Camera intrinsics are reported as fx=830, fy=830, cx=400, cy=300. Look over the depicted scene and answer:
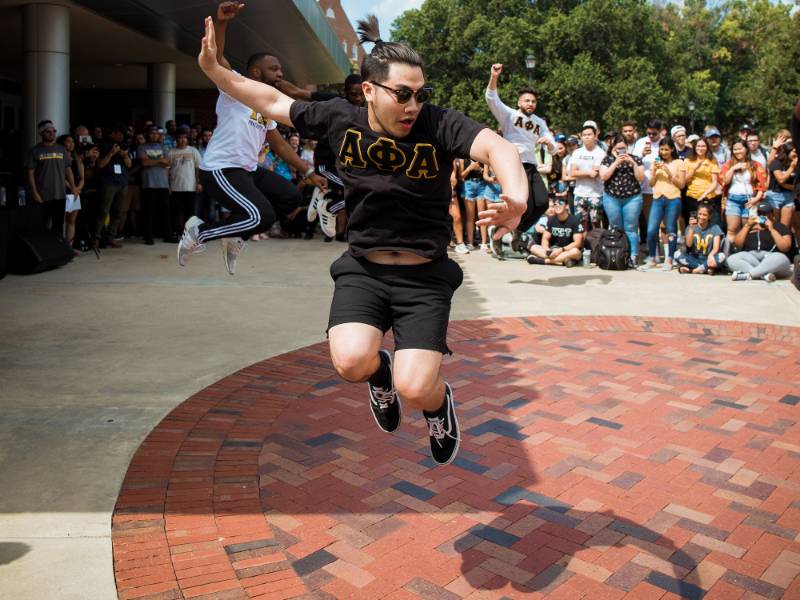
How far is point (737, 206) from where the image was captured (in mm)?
12195

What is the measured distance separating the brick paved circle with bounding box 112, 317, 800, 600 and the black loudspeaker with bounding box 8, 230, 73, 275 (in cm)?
528

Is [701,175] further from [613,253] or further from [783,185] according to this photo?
[613,253]

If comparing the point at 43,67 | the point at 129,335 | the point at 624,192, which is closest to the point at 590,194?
the point at 624,192

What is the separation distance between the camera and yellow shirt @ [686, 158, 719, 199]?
12555 mm

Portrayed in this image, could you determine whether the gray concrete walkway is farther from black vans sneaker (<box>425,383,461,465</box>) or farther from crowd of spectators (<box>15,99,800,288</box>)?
black vans sneaker (<box>425,383,461,465</box>)

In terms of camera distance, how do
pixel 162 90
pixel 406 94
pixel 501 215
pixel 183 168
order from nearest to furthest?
1. pixel 501 215
2. pixel 406 94
3. pixel 183 168
4. pixel 162 90

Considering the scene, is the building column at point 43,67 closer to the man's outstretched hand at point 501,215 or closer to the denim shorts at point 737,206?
the denim shorts at point 737,206

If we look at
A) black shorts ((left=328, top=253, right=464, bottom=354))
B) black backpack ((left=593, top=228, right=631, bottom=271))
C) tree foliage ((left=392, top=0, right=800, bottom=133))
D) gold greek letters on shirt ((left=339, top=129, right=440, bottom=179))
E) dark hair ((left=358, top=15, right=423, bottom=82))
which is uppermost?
tree foliage ((left=392, top=0, right=800, bottom=133))

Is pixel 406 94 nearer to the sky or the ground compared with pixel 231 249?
nearer to the sky

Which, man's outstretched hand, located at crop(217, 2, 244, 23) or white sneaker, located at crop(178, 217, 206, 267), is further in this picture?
white sneaker, located at crop(178, 217, 206, 267)

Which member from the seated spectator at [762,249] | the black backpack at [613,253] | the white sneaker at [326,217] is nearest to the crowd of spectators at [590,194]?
the seated spectator at [762,249]

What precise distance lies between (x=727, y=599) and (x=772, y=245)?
964 cm

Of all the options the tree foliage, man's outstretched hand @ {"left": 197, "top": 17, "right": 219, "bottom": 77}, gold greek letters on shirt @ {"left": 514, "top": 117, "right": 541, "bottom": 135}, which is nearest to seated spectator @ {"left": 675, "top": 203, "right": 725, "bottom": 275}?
gold greek letters on shirt @ {"left": 514, "top": 117, "right": 541, "bottom": 135}

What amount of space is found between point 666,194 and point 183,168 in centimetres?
799
